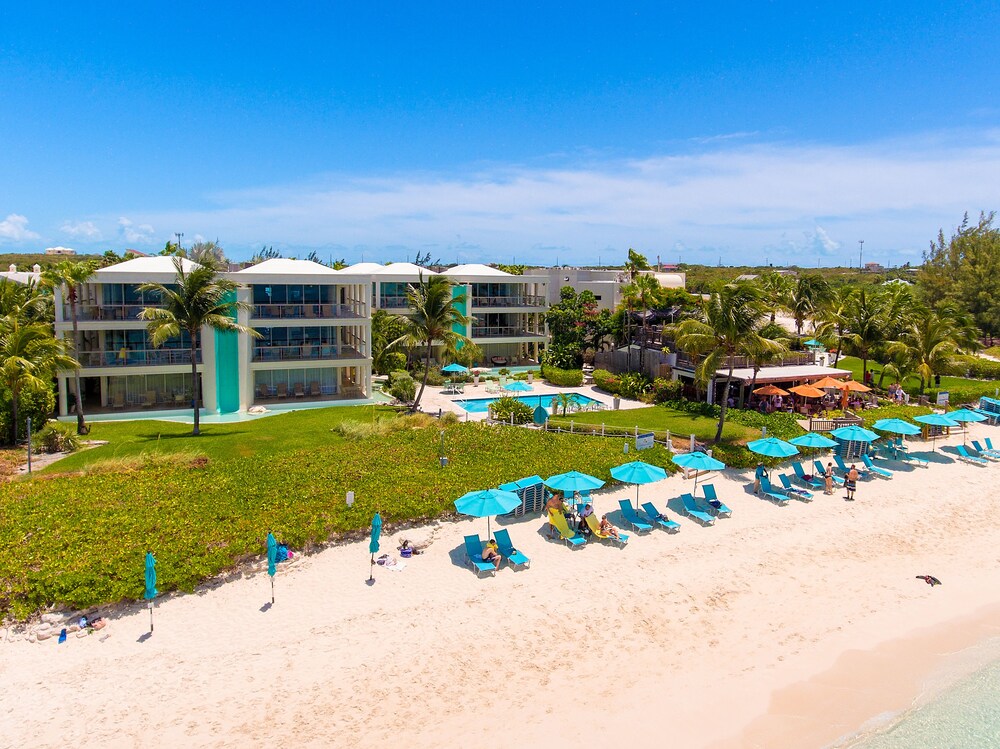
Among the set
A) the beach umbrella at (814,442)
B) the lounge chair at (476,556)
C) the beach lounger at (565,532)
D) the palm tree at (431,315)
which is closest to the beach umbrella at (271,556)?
the lounge chair at (476,556)

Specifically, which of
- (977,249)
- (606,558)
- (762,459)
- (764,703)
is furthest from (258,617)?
(977,249)

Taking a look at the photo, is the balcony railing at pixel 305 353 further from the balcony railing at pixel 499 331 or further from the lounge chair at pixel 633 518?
the lounge chair at pixel 633 518

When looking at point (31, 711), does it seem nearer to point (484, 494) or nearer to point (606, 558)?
point (484, 494)

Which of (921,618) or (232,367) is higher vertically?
(232,367)

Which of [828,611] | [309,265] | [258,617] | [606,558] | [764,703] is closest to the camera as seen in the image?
[764,703]

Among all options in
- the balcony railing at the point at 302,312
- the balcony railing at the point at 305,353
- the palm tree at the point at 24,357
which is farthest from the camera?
the balcony railing at the point at 305,353

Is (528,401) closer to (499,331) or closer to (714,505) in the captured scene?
(499,331)
